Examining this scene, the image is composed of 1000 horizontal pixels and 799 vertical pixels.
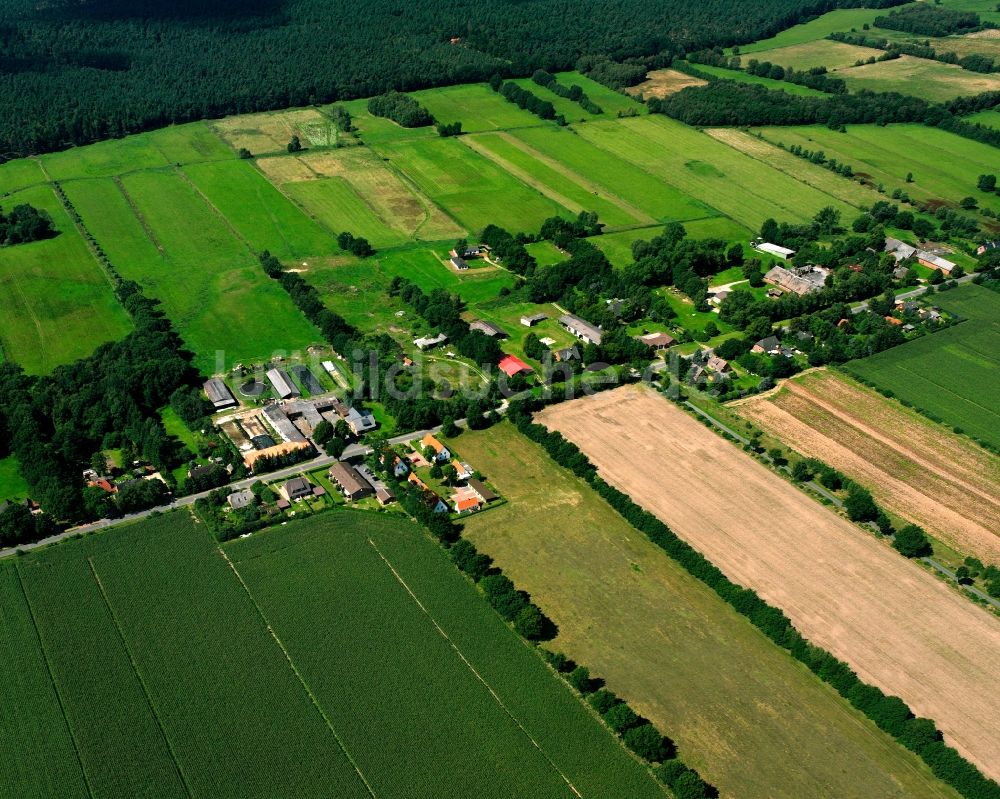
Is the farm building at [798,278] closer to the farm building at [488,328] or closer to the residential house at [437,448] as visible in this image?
the farm building at [488,328]

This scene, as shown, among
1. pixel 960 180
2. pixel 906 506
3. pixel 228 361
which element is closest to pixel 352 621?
pixel 228 361

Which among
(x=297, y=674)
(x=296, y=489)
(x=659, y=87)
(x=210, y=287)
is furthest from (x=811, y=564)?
(x=659, y=87)

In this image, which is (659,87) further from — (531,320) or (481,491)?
(481,491)

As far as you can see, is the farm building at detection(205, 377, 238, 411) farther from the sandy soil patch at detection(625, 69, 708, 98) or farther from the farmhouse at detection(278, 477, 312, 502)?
the sandy soil patch at detection(625, 69, 708, 98)

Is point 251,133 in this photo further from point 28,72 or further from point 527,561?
point 527,561

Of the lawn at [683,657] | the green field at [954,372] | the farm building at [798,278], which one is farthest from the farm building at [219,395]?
the farm building at [798,278]

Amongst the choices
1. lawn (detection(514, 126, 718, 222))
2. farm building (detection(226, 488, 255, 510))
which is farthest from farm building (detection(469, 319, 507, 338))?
lawn (detection(514, 126, 718, 222))
